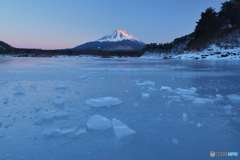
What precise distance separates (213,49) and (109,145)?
52.6m

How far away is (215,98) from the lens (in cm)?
593

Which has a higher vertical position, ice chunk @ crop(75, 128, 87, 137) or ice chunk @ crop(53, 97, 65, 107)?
ice chunk @ crop(75, 128, 87, 137)

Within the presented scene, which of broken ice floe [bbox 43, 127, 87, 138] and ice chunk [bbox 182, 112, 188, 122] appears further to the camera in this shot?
ice chunk [bbox 182, 112, 188, 122]

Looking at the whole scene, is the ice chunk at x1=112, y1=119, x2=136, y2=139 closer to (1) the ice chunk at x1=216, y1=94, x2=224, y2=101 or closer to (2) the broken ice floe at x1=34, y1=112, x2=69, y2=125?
(2) the broken ice floe at x1=34, y1=112, x2=69, y2=125

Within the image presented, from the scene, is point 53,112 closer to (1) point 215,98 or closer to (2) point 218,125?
(2) point 218,125

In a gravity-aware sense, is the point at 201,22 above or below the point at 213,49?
above

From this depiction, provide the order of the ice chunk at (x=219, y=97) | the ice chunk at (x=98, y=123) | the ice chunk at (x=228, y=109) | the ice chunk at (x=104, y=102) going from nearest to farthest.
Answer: the ice chunk at (x=98, y=123) < the ice chunk at (x=228, y=109) < the ice chunk at (x=104, y=102) < the ice chunk at (x=219, y=97)

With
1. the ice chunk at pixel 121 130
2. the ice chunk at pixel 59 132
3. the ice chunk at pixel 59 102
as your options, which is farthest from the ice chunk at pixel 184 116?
the ice chunk at pixel 59 102

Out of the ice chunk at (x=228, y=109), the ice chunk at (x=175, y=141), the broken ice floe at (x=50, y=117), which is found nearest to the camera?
the ice chunk at (x=175, y=141)

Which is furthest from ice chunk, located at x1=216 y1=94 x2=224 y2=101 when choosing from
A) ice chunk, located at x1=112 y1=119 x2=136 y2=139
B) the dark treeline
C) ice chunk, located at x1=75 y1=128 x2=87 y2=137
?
the dark treeline

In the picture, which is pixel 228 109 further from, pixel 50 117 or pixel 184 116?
pixel 50 117

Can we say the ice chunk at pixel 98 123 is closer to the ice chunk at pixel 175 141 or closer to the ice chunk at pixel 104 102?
the ice chunk at pixel 175 141

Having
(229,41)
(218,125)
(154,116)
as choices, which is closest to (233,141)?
(218,125)

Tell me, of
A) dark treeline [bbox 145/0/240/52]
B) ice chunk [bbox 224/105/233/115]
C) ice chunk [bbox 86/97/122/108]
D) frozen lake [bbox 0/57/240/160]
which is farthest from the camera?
dark treeline [bbox 145/0/240/52]
